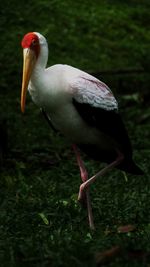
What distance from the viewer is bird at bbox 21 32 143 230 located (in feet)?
20.0

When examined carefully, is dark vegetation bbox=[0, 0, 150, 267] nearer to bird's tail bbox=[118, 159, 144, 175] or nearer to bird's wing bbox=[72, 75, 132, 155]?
bird's tail bbox=[118, 159, 144, 175]

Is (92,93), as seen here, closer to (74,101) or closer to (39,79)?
A: (74,101)

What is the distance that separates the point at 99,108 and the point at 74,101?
0.79 feet

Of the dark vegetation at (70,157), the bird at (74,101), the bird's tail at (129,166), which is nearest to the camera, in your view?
the dark vegetation at (70,157)

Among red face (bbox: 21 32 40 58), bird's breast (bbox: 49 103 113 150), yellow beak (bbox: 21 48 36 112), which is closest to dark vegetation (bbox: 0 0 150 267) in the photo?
bird's breast (bbox: 49 103 113 150)

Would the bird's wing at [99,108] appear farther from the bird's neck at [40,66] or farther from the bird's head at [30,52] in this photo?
the bird's head at [30,52]

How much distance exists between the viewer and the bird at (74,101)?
6.09m

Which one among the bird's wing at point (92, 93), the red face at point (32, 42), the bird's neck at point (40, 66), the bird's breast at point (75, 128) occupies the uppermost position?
the red face at point (32, 42)

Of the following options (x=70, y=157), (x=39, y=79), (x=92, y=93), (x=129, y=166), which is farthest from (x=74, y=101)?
(x=70, y=157)

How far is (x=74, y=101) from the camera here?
6.12 metres

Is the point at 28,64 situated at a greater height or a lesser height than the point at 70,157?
greater

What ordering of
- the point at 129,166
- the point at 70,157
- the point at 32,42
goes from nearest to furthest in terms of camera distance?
1. the point at 32,42
2. the point at 129,166
3. the point at 70,157

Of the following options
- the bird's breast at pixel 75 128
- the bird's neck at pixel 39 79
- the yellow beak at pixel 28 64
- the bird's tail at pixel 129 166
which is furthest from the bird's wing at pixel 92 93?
the bird's tail at pixel 129 166

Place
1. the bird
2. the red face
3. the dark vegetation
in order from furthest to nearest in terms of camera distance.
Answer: the red face
the bird
the dark vegetation
